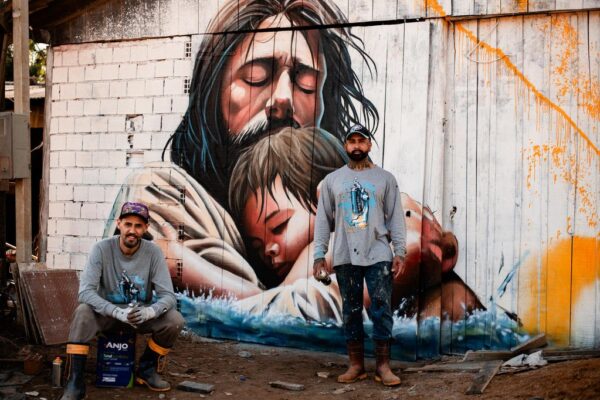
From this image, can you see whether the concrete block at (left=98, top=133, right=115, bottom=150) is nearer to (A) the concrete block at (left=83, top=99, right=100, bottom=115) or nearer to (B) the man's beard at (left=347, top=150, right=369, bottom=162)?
(A) the concrete block at (left=83, top=99, right=100, bottom=115)

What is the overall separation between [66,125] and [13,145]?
113 centimetres

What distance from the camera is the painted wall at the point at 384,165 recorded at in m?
6.42

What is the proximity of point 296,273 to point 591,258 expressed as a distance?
2563 millimetres

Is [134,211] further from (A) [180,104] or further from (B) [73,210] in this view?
(B) [73,210]

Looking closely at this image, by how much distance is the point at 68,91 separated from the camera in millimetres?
8312

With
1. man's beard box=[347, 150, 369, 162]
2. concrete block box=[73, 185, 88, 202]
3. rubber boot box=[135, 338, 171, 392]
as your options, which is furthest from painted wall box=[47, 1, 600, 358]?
rubber boot box=[135, 338, 171, 392]

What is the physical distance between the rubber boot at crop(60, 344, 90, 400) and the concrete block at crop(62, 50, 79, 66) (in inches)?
153

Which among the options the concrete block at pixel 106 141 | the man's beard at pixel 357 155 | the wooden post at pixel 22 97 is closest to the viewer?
the man's beard at pixel 357 155

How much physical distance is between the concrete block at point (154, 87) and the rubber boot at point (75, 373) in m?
3.23

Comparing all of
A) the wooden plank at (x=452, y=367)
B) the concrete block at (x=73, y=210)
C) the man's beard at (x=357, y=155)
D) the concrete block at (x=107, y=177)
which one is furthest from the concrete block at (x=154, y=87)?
the wooden plank at (x=452, y=367)

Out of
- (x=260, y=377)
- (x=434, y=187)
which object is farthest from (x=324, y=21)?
(x=260, y=377)

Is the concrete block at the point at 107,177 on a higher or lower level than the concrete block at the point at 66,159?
lower

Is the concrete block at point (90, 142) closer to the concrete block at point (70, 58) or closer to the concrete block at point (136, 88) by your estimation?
the concrete block at point (136, 88)

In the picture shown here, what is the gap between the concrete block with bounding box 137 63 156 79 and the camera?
26.0 feet
